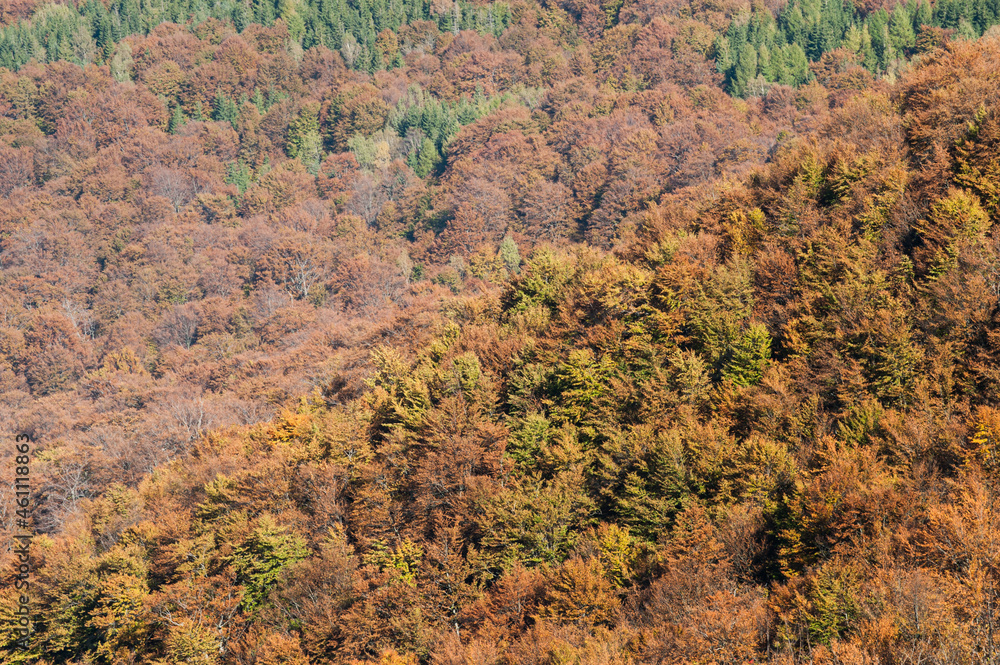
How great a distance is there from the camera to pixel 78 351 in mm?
173000

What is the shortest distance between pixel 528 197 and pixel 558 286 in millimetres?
98728

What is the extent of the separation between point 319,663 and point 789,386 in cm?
3385

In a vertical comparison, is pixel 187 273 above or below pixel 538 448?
below

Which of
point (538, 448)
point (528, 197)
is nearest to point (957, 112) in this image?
point (538, 448)

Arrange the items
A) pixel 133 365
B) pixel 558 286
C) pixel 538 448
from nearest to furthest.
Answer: pixel 538 448
pixel 558 286
pixel 133 365

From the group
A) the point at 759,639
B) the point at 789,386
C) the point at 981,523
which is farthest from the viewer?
the point at 789,386

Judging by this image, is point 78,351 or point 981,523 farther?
point 78,351

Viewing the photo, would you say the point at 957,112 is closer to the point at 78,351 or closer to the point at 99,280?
the point at 78,351

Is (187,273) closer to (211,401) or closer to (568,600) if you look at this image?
(211,401)

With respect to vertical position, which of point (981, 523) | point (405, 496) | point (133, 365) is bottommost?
point (133, 365)

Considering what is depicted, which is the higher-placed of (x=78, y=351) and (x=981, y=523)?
(x=981, y=523)

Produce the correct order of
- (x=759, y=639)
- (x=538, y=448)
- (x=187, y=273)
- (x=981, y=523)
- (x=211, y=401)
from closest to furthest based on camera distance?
(x=981, y=523)
(x=759, y=639)
(x=538, y=448)
(x=211, y=401)
(x=187, y=273)

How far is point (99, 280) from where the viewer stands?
194 meters

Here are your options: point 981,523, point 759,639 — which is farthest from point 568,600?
point 981,523
